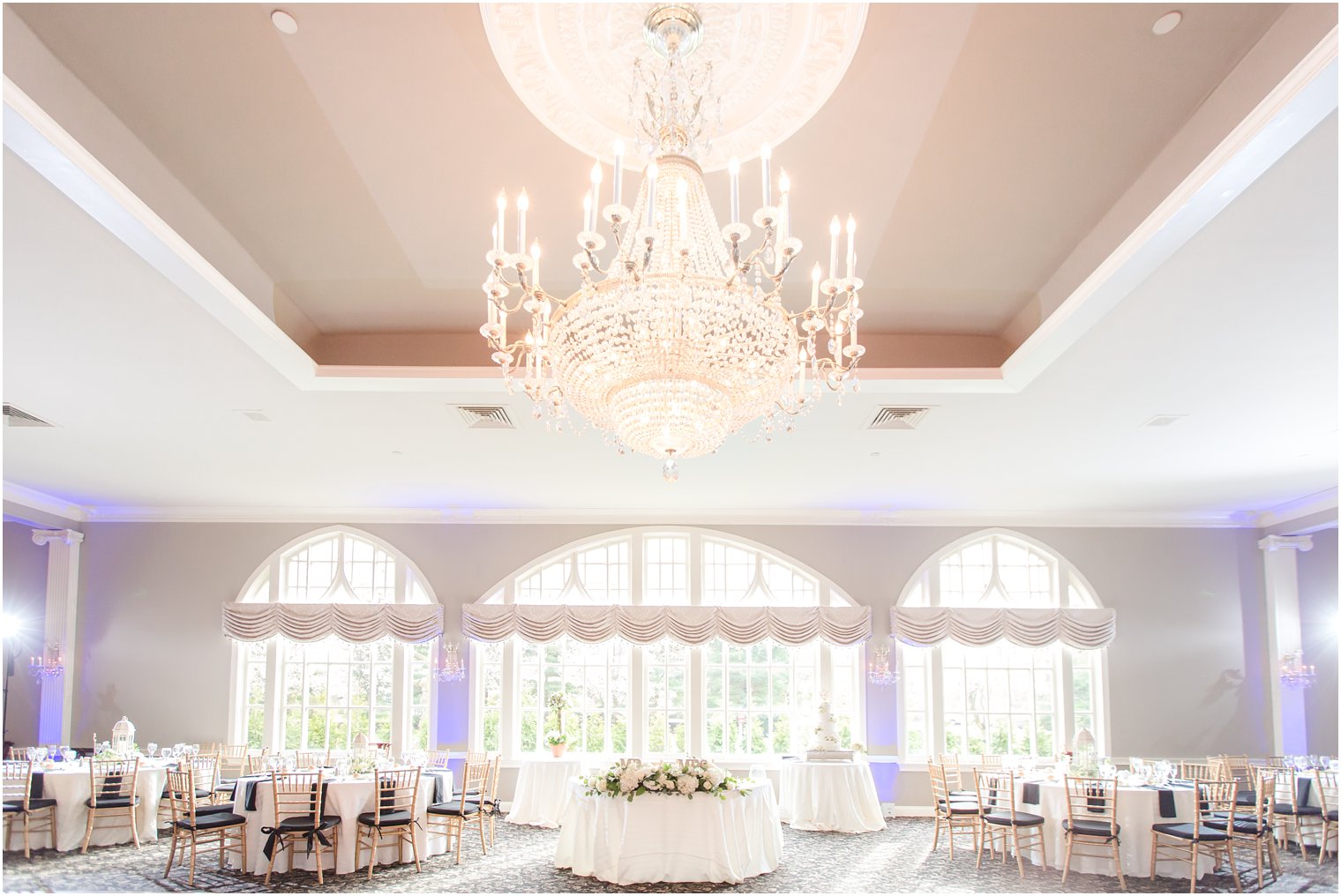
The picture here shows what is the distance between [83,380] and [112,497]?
19.2 feet

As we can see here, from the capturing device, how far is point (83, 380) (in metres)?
6.97

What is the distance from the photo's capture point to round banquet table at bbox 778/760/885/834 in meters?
11.0

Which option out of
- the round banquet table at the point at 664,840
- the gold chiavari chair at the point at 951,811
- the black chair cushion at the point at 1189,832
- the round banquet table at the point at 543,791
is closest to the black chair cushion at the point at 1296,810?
the black chair cushion at the point at 1189,832

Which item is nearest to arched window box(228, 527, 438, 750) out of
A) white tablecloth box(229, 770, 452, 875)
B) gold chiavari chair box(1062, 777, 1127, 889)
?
white tablecloth box(229, 770, 452, 875)

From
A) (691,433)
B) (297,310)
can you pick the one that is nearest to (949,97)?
(691,433)

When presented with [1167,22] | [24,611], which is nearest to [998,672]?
[1167,22]

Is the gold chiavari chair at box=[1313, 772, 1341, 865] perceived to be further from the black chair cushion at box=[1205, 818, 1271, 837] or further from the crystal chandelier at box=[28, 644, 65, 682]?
the crystal chandelier at box=[28, 644, 65, 682]

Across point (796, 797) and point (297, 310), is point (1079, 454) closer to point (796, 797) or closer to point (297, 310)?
point (796, 797)

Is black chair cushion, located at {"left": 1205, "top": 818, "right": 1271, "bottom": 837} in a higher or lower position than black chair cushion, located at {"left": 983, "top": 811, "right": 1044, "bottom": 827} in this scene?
higher

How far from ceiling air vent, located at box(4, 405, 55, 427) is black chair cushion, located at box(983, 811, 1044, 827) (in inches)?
343

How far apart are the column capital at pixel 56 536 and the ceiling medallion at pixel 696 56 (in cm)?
1099

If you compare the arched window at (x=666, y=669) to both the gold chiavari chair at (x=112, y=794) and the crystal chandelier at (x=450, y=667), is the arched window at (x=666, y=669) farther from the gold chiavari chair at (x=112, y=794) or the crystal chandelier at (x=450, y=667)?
the gold chiavari chair at (x=112, y=794)

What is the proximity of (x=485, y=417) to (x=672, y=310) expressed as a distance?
4691 millimetres

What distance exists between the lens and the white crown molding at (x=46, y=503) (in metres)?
11.2
